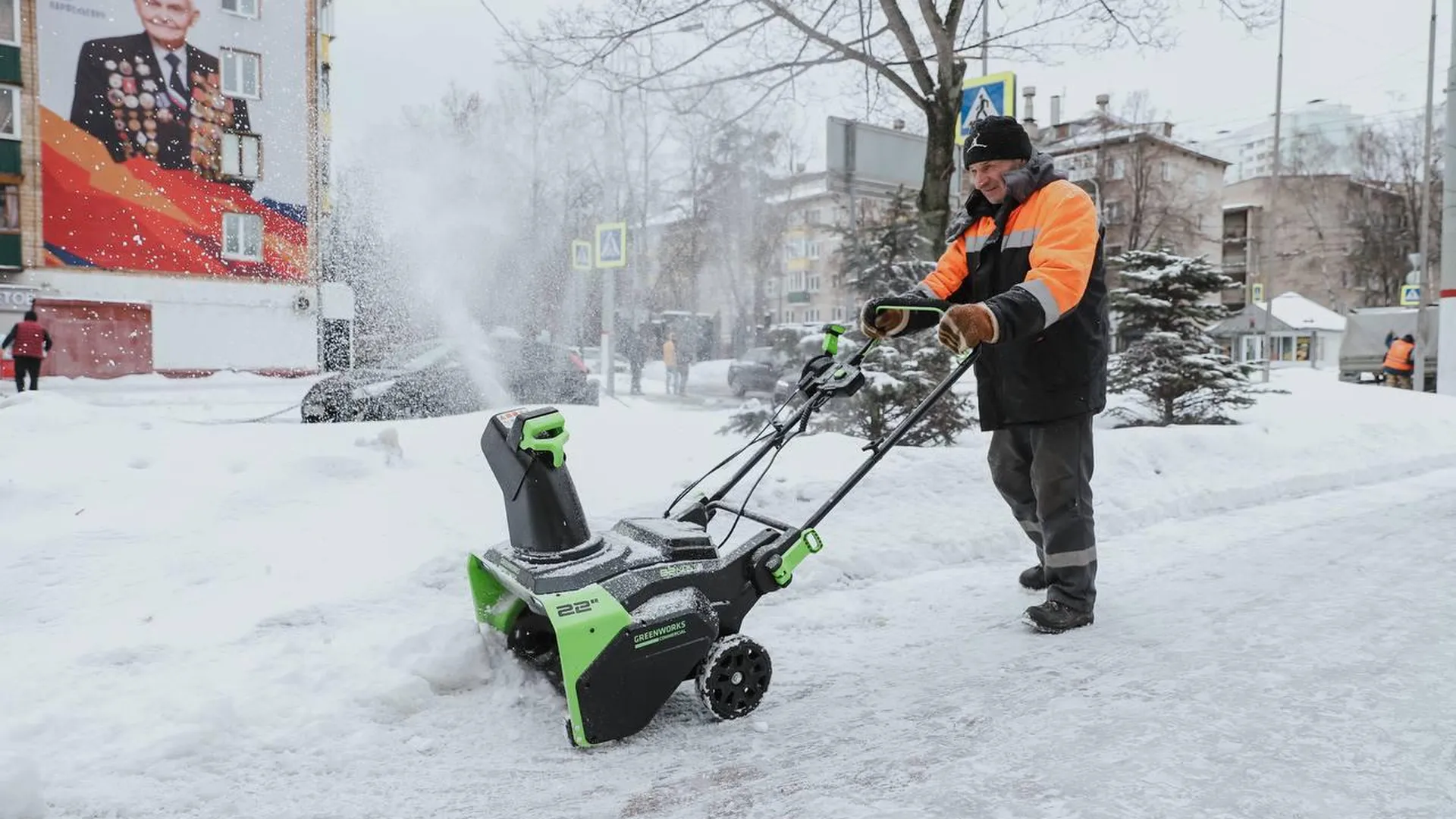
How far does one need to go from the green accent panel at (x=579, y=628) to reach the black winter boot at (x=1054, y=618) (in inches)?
67.4

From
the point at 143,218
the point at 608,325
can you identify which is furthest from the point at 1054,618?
the point at 608,325

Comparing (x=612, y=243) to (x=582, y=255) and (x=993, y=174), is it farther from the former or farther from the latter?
(x=993, y=174)

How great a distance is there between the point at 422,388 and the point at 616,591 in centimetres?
793

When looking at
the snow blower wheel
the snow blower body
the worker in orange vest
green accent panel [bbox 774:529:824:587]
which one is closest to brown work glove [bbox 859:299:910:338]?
the snow blower body

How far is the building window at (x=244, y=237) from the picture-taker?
13.7 meters

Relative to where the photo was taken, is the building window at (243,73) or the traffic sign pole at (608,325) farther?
the traffic sign pole at (608,325)

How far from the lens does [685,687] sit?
2.98 m

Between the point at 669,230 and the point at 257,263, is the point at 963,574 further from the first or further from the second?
the point at 669,230

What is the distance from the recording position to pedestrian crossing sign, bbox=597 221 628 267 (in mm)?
14820

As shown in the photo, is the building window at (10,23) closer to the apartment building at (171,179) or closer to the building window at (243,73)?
the apartment building at (171,179)

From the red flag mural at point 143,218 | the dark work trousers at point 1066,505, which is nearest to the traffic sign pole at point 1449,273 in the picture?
the dark work trousers at point 1066,505

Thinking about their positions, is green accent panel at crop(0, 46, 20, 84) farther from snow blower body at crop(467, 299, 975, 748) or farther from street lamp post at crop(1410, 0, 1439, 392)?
street lamp post at crop(1410, 0, 1439, 392)

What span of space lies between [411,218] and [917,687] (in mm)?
15996

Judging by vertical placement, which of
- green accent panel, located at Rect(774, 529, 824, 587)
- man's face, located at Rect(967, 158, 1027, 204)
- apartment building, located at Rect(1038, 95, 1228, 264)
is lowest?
green accent panel, located at Rect(774, 529, 824, 587)
